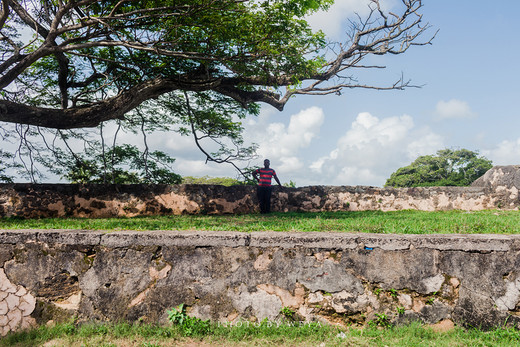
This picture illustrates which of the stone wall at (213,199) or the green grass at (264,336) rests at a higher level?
the stone wall at (213,199)

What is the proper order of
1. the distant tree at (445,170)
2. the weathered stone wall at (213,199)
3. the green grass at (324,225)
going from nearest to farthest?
the green grass at (324,225), the weathered stone wall at (213,199), the distant tree at (445,170)

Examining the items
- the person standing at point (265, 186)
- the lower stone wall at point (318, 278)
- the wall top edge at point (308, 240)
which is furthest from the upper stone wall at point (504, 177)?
the lower stone wall at point (318, 278)

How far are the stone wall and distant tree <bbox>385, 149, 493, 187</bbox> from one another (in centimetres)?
1004

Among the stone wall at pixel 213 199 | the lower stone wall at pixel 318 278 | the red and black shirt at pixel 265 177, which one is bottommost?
the lower stone wall at pixel 318 278

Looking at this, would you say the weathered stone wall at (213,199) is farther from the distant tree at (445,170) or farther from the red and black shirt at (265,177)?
the distant tree at (445,170)

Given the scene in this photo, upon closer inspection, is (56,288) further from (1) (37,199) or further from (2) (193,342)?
(1) (37,199)

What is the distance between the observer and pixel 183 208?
28.9ft

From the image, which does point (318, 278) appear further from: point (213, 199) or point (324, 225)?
point (213, 199)

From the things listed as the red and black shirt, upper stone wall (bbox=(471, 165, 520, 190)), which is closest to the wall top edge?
the red and black shirt

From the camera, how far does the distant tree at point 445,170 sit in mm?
19984

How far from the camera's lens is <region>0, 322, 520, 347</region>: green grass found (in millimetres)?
3379

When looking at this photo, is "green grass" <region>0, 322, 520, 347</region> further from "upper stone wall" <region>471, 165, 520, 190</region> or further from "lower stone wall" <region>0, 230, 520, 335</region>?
"upper stone wall" <region>471, 165, 520, 190</region>

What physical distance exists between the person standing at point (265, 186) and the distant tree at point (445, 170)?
13400mm

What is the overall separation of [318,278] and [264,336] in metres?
0.72
